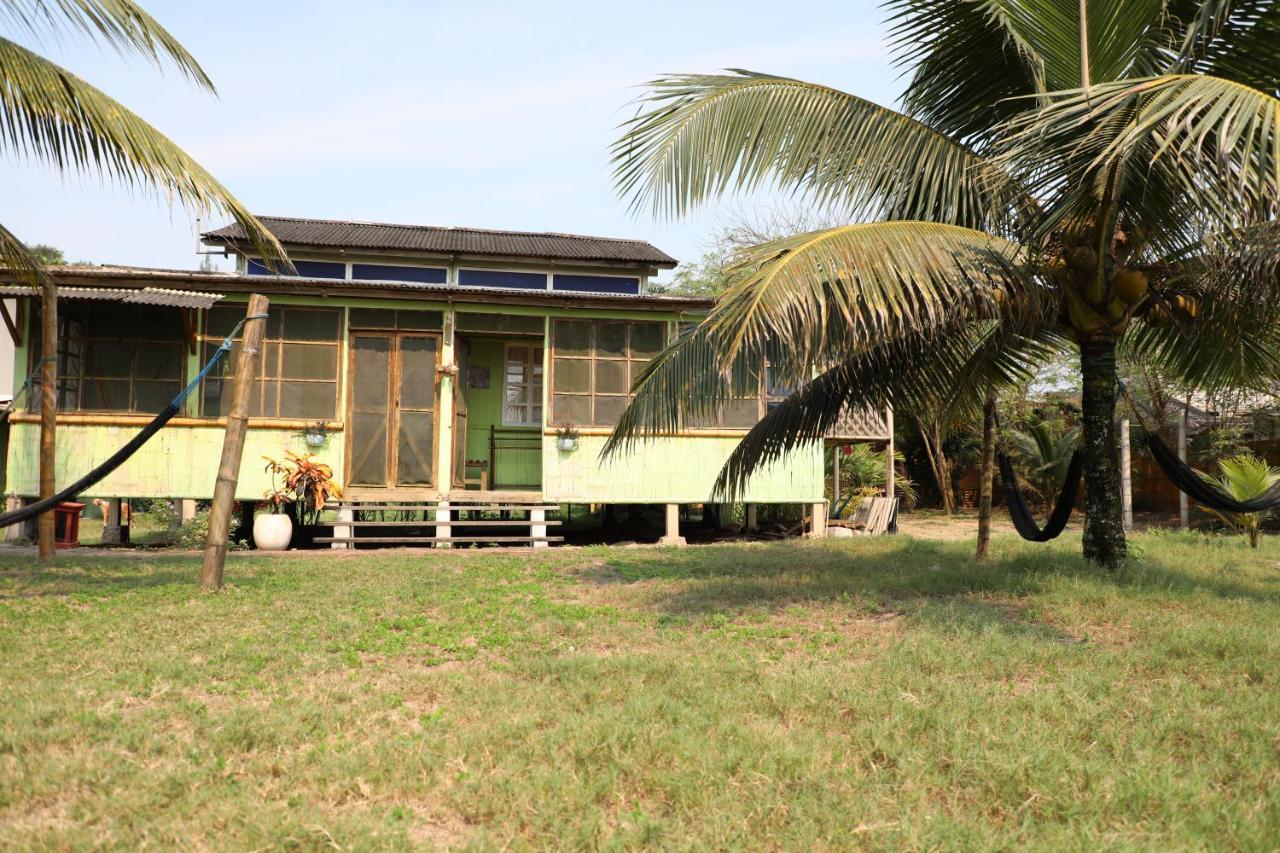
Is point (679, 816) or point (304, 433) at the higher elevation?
point (304, 433)

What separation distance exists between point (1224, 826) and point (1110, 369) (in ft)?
14.9

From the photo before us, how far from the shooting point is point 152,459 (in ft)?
36.8

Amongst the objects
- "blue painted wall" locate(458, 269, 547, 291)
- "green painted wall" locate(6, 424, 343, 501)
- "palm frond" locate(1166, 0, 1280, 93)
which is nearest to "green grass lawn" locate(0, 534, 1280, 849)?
"palm frond" locate(1166, 0, 1280, 93)

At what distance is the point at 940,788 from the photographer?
3.40 metres

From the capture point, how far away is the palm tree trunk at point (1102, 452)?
6949 mm

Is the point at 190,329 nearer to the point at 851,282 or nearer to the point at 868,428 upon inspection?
the point at 851,282

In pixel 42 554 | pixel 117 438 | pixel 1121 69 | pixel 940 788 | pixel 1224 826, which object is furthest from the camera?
pixel 117 438

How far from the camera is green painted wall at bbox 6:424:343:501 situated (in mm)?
11023

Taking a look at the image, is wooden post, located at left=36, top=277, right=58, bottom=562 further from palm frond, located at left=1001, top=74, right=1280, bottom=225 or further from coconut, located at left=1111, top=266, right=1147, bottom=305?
coconut, located at left=1111, top=266, right=1147, bottom=305

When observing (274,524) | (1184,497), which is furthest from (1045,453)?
(274,524)

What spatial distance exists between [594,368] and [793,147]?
20.1 ft

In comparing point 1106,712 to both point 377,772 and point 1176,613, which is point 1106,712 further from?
point 377,772

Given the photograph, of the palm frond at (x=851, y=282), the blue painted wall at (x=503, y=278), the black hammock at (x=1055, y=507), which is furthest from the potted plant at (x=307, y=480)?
the black hammock at (x=1055, y=507)

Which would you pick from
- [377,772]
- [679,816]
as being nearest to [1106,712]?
[679,816]
